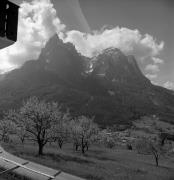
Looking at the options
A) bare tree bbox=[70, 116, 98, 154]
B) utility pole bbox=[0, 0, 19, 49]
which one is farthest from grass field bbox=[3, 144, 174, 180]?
utility pole bbox=[0, 0, 19, 49]

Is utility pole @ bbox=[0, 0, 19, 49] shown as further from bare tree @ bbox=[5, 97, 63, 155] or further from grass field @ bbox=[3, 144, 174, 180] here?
bare tree @ bbox=[5, 97, 63, 155]

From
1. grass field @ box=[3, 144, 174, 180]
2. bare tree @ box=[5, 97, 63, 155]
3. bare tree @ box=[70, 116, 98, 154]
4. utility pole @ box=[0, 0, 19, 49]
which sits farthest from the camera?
bare tree @ box=[70, 116, 98, 154]

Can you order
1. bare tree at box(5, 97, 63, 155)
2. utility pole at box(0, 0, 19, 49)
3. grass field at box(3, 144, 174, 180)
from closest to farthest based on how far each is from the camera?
utility pole at box(0, 0, 19, 49) < grass field at box(3, 144, 174, 180) < bare tree at box(5, 97, 63, 155)

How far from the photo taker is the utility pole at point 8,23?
444cm

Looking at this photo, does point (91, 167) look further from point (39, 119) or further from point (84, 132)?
point (84, 132)

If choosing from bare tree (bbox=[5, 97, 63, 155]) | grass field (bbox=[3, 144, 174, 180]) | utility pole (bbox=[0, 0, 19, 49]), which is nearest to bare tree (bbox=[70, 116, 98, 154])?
grass field (bbox=[3, 144, 174, 180])

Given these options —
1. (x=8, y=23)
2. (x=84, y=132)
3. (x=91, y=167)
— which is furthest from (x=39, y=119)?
(x=8, y=23)

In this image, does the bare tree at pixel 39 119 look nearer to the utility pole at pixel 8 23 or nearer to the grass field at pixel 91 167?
the grass field at pixel 91 167

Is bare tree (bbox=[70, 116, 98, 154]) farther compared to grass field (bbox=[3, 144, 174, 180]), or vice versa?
bare tree (bbox=[70, 116, 98, 154])

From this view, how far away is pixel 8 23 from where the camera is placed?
4.56 meters

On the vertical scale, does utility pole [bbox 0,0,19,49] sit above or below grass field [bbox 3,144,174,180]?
above

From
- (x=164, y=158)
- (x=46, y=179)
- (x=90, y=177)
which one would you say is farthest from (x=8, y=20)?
(x=164, y=158)

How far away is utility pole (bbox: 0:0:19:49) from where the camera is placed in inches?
175

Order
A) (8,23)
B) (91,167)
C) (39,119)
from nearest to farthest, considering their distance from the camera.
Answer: (8,23), (91,167), (39,119)
